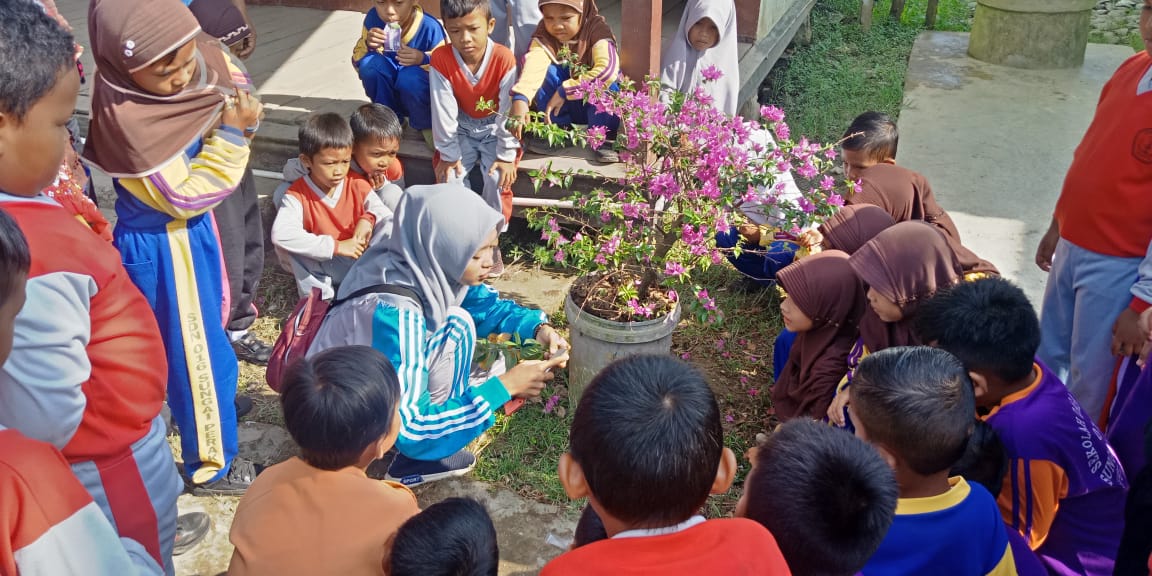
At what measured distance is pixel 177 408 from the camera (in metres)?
2.85

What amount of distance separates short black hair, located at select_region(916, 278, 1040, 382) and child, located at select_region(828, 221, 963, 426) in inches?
10.2

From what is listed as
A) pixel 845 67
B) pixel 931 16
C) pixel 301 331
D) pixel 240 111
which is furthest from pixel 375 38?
pixel 931 16

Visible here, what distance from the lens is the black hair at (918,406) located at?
1.90 m

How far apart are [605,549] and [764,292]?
3016 millimetres

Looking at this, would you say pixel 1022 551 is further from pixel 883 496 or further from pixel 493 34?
pixel 493 34

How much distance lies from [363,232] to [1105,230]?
9.68 feet

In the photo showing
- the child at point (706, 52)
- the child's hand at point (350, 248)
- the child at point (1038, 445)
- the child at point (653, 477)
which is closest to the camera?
the child at point (653, 477)

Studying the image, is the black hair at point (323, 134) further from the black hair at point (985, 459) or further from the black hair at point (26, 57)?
the black hair at point (985, 459)

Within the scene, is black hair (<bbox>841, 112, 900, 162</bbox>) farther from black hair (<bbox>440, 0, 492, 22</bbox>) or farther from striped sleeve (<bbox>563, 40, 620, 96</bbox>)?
black hair (<bbox>440, 0, 492, 22</bbox>)

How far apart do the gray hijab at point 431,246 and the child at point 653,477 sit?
4.24 ft

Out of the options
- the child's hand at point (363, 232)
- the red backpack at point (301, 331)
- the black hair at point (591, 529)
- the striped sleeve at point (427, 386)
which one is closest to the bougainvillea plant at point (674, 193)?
the striped sleeve at point (427, 386)

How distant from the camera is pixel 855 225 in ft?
11.3

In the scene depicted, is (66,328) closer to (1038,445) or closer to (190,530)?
(190,530)

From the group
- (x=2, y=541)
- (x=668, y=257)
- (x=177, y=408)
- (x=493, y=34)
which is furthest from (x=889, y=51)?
(x=2, y=541)
